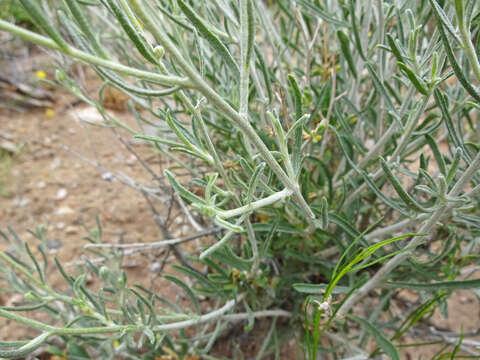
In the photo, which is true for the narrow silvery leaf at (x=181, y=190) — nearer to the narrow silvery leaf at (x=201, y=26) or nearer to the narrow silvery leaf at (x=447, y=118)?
the narrow silvery leaf at (x=201, y=26)

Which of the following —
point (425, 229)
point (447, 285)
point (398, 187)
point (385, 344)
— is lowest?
point (385, 344)

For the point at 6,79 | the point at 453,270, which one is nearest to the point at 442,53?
the point at 453,270

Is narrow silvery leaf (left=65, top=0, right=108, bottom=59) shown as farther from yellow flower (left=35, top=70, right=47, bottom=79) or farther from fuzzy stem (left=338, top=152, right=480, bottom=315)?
yellow flower (left=35, top=70, right=47, bottom=79)

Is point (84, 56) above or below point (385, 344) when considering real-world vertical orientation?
above

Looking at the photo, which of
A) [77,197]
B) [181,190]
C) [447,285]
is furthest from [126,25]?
[77,197]

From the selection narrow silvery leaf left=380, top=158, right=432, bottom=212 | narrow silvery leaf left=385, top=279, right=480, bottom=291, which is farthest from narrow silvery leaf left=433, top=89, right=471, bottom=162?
narrow silvery leaf left=385, top=279, right=480, bottom=291

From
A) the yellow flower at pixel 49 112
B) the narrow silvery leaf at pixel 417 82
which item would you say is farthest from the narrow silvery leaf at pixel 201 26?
the yellow flower at pixel 49 112

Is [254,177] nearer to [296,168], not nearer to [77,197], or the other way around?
[296,168]

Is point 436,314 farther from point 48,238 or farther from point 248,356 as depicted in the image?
point 48,238
